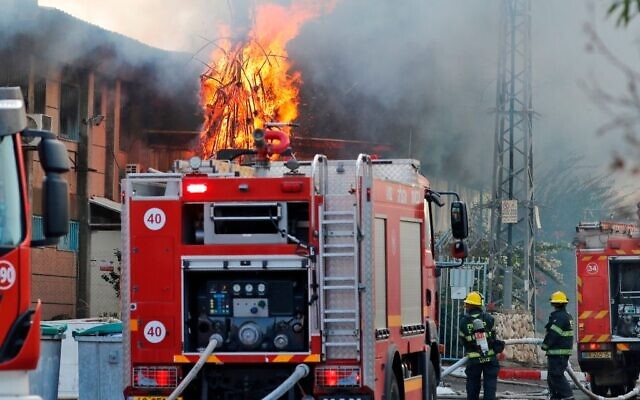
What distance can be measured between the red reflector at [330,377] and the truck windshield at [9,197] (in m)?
4.22

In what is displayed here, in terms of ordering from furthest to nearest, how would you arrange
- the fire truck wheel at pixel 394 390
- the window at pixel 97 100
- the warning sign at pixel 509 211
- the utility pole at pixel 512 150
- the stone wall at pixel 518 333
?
the utility pole at pixel 512 150
the warning sign at pixel 509 211
the window at pixel 97 100
the stone wall at pixel 518 333
the fire truck wheel at pixel 394 390

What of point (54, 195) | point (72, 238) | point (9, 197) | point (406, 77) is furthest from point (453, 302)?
point (54, 195)

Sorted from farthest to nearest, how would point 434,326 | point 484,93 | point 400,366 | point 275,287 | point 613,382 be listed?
point 484,93
point 613,382
point 434,326
point 400,366
point 275,287

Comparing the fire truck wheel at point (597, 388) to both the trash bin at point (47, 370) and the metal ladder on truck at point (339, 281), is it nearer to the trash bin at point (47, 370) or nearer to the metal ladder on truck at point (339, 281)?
the trash bin at point (47, 370)

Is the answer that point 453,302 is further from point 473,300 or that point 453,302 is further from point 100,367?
point 100,367

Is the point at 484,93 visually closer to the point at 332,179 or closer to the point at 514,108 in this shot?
the point at 514,108

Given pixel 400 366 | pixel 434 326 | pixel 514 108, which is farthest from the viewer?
pixel 514 108

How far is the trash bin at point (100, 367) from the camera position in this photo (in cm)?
1435

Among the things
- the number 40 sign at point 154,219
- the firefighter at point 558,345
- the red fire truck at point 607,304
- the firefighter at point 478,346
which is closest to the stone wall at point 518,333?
the red fire truck at point 607,304

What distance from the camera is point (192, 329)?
11.8 m

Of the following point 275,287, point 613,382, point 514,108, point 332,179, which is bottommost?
point 613,382

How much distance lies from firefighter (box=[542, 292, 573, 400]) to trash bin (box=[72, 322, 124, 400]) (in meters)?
5.63

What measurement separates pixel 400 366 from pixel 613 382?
829 centimetres

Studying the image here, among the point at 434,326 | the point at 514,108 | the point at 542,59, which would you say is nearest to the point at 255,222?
the point at 434,326
